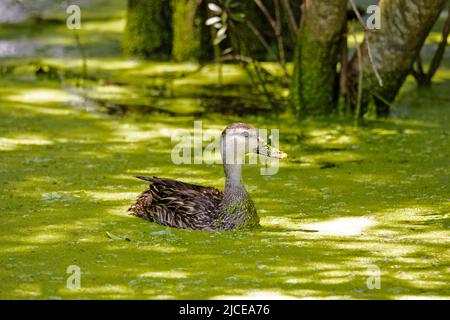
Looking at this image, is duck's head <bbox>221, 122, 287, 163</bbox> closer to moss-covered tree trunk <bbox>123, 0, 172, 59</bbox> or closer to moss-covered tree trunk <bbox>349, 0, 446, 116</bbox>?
moss-covered tree trunk <bbox>349, 0, 446, 116</bbox>

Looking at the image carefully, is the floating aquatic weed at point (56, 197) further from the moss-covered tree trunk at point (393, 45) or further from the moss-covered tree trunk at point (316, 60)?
the moss-covered tree trunk at point (393, 45)

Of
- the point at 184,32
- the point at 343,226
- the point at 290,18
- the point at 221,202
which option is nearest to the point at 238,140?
the point at 221,202

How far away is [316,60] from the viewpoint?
35.4 feet

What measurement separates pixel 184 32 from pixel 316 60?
2.59m

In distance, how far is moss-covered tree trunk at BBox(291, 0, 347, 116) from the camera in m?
10.5

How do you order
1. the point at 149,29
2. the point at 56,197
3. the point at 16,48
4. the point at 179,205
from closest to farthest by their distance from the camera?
the point at 179,205
the point at 56,197
the point at 149,29
the point at 16,48

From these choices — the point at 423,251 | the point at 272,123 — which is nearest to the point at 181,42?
the point at 272,123

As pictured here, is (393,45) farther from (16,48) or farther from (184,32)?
(16,48)

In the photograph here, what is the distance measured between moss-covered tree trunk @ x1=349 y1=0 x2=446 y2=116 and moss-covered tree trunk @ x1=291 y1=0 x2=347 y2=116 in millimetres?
264

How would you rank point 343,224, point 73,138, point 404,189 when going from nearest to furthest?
point 343,224, point 404,189, point 73,138

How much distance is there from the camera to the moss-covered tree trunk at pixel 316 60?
10.5 meters
